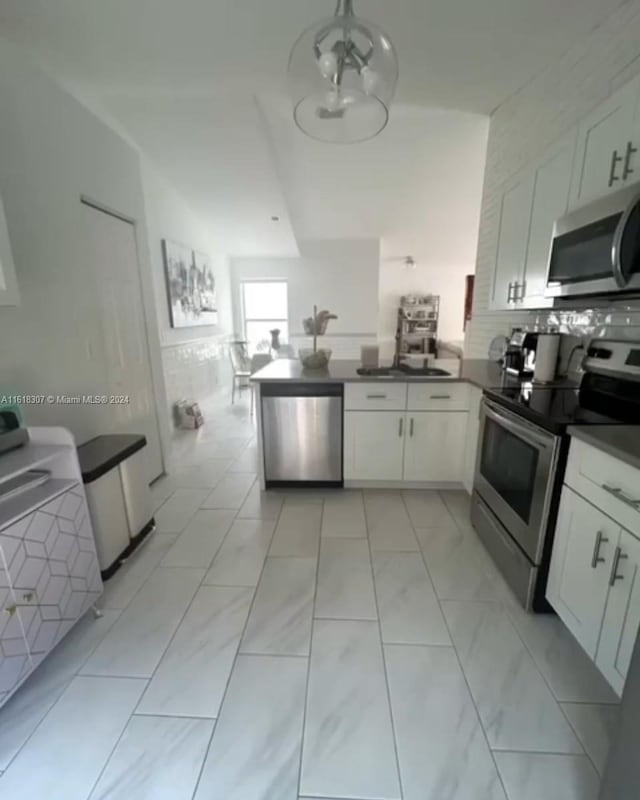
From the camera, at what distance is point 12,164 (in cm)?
170

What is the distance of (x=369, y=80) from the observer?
134cm

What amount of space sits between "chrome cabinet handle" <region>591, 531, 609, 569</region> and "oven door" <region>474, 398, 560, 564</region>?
0.82 ft

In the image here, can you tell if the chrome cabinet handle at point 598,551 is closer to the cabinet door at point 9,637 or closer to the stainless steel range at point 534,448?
the stainless steel range at point 534,448

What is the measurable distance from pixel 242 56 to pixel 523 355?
2.49 m

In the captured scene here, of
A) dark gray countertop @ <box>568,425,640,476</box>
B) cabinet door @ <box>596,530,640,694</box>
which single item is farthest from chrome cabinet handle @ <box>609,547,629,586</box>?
dark gray countertop @ <box>568,425,640,476</box>

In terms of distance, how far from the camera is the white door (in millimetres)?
2412

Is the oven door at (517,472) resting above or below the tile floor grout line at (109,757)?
above

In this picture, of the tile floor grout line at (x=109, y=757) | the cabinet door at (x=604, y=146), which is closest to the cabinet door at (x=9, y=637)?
the tile floor grout line at (x=109, y=757)

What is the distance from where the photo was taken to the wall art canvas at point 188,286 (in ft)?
14.1

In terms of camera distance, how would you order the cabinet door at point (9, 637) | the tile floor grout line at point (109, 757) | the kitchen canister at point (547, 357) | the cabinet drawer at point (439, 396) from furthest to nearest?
the cabinet drawer at point (439, 396) < the kitchen canister at point (547, 357) < the cabinet door at point (9, 637) < the tile floor grout line at point (109, 757)

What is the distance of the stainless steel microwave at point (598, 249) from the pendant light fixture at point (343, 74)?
0.98 meters

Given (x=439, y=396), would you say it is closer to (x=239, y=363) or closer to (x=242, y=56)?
(x=242, y=56)

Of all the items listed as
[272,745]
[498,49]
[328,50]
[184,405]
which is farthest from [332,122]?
[184,405]

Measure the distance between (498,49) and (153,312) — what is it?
9.46ft
